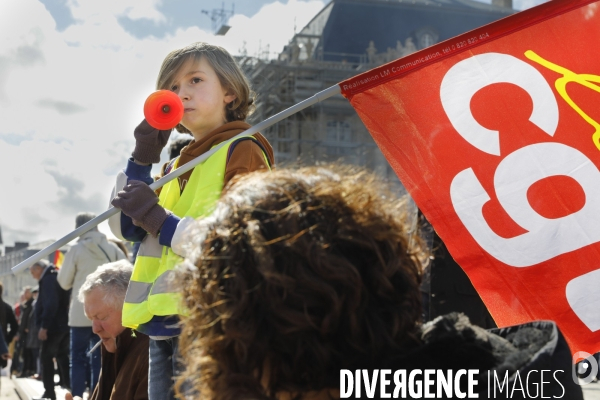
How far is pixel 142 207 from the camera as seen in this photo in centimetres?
205

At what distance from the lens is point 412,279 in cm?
116

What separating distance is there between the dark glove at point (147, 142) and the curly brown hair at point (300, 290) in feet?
3.73

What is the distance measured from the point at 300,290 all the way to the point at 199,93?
4.43 feet

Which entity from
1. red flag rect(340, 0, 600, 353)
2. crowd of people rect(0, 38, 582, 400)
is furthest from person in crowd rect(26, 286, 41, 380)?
crowd of people rect(0, 38, 582, 400)

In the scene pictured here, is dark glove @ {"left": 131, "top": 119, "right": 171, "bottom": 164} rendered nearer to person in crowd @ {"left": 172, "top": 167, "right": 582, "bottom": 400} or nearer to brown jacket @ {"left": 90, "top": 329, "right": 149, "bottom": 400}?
brown jacket @ {"left": 90, "top": 329, "right": 149, "bottom": 400}

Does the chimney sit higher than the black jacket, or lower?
higher

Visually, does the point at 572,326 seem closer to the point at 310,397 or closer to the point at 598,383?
the point at 310,397

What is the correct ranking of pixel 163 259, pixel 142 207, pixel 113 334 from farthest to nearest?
pixel 113 334, pixel 163 259, pixel 142 207

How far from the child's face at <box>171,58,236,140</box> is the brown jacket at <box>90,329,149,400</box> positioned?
81 centimetres

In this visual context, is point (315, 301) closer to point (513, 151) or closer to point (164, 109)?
point (164, 109)

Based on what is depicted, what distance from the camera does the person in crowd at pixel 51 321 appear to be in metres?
7.28

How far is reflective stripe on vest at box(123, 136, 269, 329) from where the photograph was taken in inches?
81.2

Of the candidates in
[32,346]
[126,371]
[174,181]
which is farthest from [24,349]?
[174,181]

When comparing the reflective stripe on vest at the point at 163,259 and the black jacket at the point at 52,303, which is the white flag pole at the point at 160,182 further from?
the black jacket at the point at 52,303
